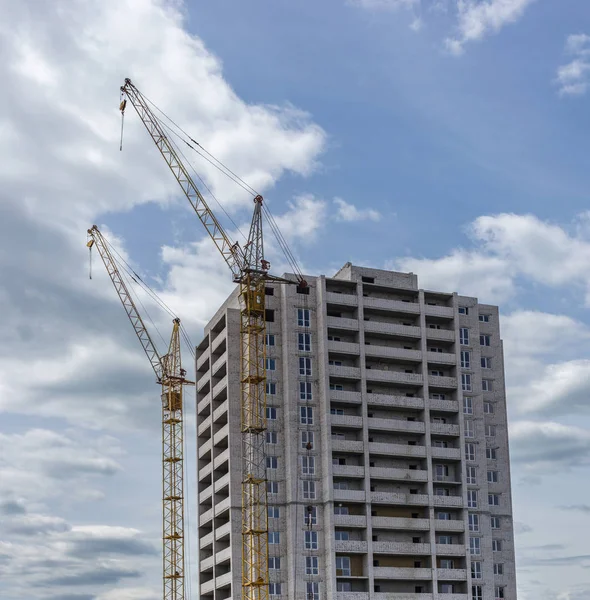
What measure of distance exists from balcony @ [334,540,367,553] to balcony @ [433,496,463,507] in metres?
14.2

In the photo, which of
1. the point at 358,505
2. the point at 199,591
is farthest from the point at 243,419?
the point at 199,591

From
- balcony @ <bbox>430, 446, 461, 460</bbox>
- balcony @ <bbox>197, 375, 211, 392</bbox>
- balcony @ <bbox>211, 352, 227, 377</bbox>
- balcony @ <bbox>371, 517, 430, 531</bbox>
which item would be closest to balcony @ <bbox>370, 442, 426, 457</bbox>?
balcony @ <bbox>430, 446, 461, 460</bbox>

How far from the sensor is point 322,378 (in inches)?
6964

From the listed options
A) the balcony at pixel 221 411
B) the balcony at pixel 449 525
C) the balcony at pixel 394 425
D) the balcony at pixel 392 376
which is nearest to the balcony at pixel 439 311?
the balcony at pixel 392 376

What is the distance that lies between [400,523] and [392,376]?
932 inches

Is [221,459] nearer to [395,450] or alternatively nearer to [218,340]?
[218,340]

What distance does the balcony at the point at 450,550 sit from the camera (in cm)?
17438

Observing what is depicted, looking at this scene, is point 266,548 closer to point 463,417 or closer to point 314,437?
point 314,437

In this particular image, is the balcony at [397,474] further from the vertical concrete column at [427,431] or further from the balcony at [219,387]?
the balcony at [219,387]

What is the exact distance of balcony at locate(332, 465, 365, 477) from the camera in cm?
17262

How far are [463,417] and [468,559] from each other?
23.2 m

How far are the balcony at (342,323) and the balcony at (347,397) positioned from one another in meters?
10.7

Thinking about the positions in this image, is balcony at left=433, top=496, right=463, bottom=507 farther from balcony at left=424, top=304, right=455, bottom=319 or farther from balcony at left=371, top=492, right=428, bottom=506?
balcony at left=424, top=304, right=455, bottom=319

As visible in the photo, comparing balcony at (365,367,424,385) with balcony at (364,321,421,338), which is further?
balcony at (364,321,421,338)
